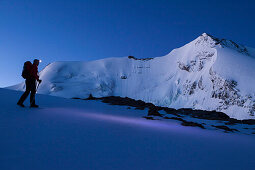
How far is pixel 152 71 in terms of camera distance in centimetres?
6444

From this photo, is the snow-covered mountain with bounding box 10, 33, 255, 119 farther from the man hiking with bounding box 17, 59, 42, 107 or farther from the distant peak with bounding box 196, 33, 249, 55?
the man hiking with bounding box 17, 59, 42, 107

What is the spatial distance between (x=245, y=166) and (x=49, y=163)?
2268 millimetres

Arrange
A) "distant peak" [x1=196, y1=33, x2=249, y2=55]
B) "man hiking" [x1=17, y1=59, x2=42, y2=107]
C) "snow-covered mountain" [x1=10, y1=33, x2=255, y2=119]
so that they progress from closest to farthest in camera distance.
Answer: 1. "man hiking" [x1=17, y1=59, x2=42, y2=107]
2. "snow-covered mountain" [x1=10, y1=33, x2=255, y2=119]
3. "distant peak" [x1=196, y1=33, x2=249, y2=55]

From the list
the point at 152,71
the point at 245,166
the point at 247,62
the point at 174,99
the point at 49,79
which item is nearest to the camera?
the point at 245,166

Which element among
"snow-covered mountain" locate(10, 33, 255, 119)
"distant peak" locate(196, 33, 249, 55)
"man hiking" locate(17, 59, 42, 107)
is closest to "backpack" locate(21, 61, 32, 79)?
"man hiking" locate(17, 59, 42, 107)

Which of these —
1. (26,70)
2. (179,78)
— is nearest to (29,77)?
(26,70)

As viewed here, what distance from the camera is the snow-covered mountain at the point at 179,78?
1494 inches

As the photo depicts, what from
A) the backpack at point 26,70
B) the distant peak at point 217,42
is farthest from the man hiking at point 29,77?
the distant peak at point 217,42

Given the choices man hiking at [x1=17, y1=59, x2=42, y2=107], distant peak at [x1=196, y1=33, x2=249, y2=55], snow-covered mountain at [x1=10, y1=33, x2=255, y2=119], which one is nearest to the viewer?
man hiking at [x1=17, y1=59, x2=42, y2=107]

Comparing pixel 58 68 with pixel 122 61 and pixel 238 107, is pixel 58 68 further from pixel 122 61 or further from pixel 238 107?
pixel 238 107

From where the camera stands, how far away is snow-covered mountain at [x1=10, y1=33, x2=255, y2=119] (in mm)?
37938

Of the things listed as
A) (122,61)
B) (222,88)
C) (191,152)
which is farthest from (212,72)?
(191,152)

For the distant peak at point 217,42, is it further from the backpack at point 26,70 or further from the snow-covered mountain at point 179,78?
the backpack at point 26,70

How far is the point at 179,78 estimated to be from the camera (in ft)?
183
